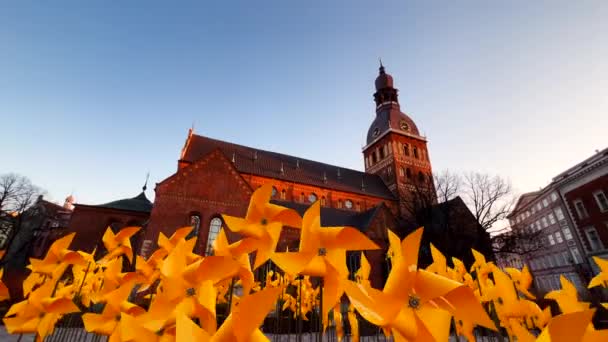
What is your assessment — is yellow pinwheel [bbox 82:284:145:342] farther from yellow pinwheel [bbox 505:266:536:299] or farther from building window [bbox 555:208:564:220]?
building window [bbox 555:208:564:220]

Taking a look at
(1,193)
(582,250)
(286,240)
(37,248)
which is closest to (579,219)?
(582,250)

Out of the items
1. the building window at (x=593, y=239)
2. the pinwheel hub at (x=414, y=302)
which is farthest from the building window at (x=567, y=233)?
the pinwheel hub at (x=414, y=302)

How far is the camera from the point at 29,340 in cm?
817

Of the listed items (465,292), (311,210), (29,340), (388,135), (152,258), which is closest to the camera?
(465,292)

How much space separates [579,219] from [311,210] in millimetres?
42108

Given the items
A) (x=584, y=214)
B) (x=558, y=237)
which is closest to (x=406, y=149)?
(x=584, y=214)

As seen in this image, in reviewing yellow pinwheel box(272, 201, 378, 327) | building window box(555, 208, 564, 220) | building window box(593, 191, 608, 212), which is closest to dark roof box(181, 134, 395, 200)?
building window box(593, 191, 608, 212)

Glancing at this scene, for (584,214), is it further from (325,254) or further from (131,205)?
(131,205)

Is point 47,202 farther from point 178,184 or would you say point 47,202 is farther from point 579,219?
point 579,219

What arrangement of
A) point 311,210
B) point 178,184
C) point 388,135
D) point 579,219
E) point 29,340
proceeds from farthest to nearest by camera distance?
point 388,135 → point 579,219 → point 178,184 → point 29,340 → point 311,210

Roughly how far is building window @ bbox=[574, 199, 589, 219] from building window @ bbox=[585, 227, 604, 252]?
4.76 feet

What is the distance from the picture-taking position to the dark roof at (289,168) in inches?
1294

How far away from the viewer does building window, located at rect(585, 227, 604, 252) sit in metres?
27.9

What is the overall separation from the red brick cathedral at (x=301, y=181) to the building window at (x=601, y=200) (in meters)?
16.4
